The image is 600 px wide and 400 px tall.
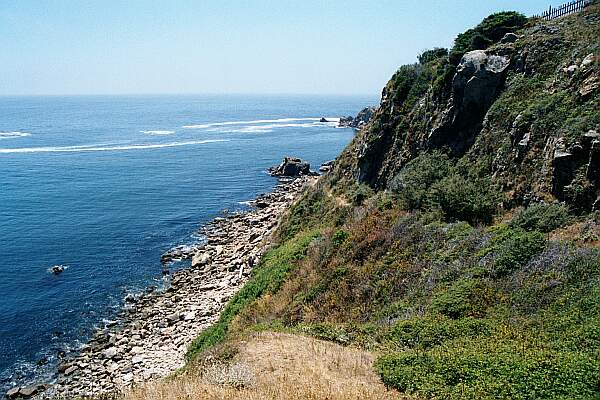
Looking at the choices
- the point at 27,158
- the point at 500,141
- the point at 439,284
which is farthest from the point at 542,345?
the point at 27,158

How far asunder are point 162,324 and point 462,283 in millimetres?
23196

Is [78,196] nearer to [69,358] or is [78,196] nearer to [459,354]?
[69,358]

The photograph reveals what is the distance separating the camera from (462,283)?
15.8 m

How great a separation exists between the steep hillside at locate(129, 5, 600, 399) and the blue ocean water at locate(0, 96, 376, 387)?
13146 millimetres

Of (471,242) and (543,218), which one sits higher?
(543,218)

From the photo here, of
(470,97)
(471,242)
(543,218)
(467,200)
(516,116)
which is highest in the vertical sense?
(470,97)

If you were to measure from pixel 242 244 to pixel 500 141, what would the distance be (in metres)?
28.0

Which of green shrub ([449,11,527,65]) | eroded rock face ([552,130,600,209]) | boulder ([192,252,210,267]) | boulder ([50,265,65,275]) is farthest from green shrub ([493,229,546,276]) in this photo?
boulder ([50,265,65,275])

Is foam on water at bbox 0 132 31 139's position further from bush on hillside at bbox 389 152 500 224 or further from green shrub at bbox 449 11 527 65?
bush on hillside at bbox 389 152 500 224

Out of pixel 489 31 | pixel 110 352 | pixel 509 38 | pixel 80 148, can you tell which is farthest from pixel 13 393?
pixel 80 148

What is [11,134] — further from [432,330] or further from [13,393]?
[432,330]

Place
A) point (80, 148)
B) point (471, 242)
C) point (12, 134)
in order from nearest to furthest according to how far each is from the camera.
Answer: point (471, 242) < point (80, 148) < point (12, 134)

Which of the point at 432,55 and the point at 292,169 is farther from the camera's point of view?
the point at 292,169

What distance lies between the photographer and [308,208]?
4144 cm
